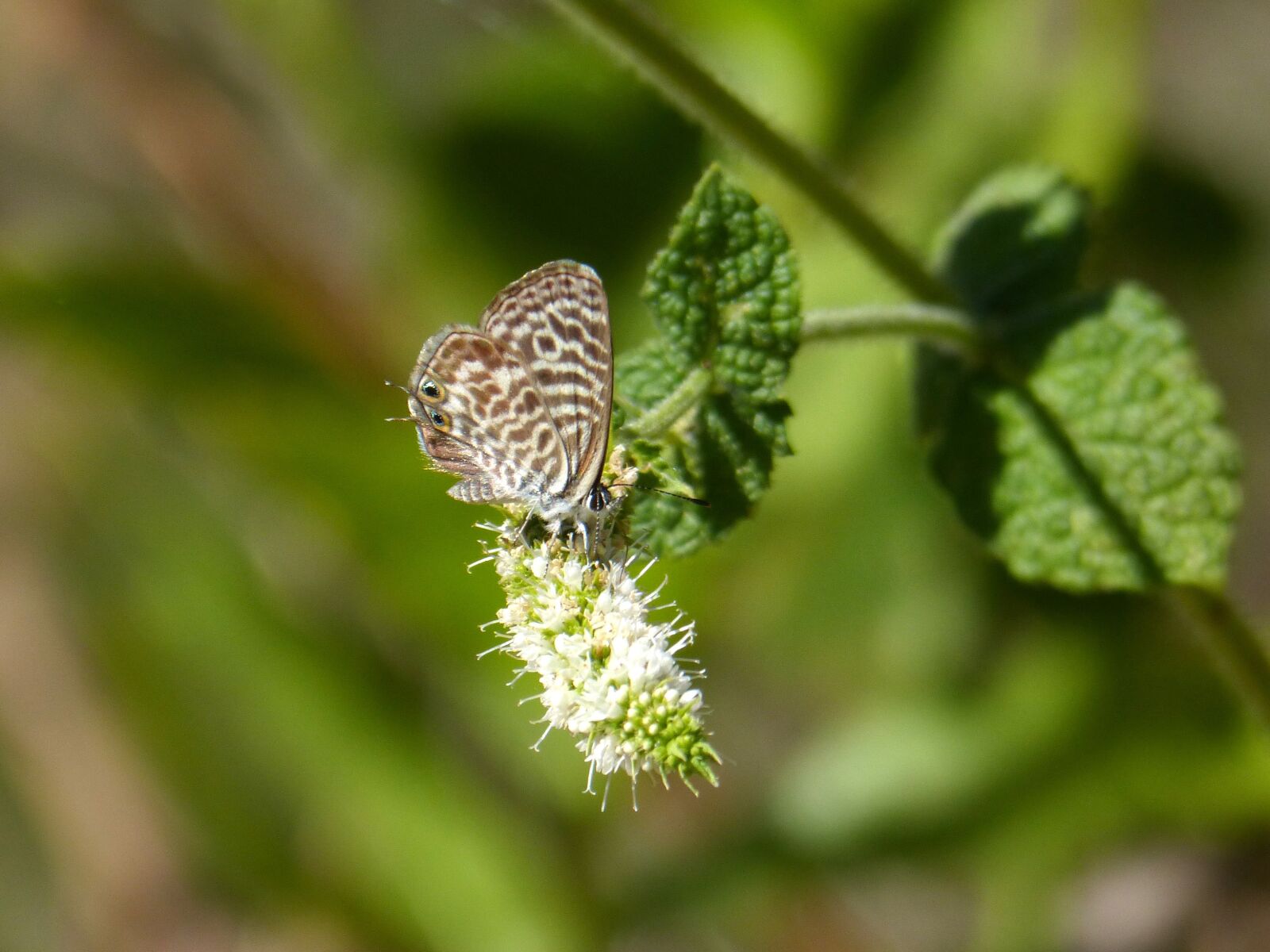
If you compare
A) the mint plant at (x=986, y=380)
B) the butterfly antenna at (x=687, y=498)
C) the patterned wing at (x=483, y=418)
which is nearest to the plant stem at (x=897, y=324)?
the mint plant at (x=986, y=380)

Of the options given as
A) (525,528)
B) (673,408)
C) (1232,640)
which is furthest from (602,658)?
(1232,640)

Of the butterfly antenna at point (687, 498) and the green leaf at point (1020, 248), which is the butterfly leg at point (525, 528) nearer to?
the butterfly antenna at point (687, 498)

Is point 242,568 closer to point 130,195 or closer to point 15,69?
point 130,195

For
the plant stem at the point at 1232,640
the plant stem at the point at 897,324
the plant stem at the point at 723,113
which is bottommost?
the plant stem at the point at 1232,640

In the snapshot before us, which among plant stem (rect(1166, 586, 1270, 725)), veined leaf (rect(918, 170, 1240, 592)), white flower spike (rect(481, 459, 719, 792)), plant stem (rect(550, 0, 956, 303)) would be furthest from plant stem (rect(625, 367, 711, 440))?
plant stem (rect(1166, 586, 1270, 725))

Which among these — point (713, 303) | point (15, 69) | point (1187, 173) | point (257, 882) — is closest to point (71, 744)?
point (257, 882)
